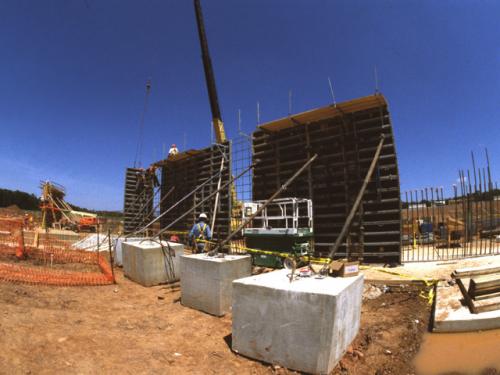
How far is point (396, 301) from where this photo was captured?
6250 mm

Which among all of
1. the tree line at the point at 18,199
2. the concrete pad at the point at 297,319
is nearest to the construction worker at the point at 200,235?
the concrete pad at the point at 297,319

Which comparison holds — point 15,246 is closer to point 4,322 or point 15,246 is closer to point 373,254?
point 4,322

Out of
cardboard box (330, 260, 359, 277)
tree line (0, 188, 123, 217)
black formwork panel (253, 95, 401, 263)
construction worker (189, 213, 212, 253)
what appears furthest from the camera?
tree line (0, 188, 123, 217)

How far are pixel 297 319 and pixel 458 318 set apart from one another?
2.50 meters

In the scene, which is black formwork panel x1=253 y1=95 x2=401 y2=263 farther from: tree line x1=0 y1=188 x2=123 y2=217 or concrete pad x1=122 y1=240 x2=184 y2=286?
tree line x1=0 y1=188 x2=123 y2=217

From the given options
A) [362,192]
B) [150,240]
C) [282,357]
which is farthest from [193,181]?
[282,357]

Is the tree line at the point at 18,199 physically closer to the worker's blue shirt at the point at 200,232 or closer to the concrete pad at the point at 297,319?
the worker's blue shirt at the point at 200,232

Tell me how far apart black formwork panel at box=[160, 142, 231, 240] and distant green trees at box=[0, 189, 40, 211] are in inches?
2091

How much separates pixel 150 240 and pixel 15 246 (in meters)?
5.54

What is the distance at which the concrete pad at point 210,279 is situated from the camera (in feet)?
20.3

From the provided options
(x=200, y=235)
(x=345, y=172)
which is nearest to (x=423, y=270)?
(x=345, y=172)

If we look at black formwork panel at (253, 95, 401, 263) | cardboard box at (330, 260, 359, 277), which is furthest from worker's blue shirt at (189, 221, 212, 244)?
cardboard box at (330, 260, 359, 277)

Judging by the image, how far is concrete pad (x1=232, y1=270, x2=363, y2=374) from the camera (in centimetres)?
373

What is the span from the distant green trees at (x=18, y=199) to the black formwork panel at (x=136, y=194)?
48.5 m
